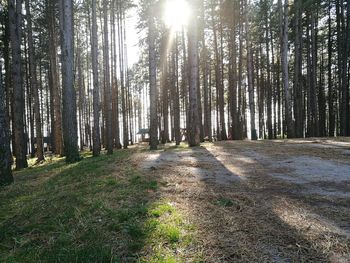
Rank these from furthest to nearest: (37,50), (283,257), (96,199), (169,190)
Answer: (37,50)
(169,190)
(96,199)
(283,257)

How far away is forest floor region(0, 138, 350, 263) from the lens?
3256 mm

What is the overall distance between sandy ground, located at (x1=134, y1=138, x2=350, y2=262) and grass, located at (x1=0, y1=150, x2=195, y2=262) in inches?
12.3

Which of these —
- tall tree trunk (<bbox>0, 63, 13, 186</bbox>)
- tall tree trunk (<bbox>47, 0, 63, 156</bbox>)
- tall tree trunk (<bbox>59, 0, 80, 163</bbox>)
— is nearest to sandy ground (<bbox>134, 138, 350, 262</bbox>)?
tall tree trunk (<bbox>0, 63, 13, 186</bbox>)

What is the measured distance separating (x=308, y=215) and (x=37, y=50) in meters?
27.3

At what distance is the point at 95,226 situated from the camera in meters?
3.97

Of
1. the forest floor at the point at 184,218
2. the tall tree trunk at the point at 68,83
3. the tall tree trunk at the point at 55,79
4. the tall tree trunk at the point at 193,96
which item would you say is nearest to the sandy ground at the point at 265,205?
the forest floor at the point at 184,218

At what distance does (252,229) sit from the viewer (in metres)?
3.80

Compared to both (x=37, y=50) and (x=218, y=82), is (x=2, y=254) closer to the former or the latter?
(x=218, y=82)

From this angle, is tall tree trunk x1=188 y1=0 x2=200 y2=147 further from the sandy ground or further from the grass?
the grass

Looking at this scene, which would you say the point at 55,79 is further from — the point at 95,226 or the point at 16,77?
the point at 95,226

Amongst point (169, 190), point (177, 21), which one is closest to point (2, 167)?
point (169, 190)

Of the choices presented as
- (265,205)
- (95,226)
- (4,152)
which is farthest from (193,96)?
(95,226)

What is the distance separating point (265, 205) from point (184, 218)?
→ 135 cm

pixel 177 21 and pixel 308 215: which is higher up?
pixel 177 21
